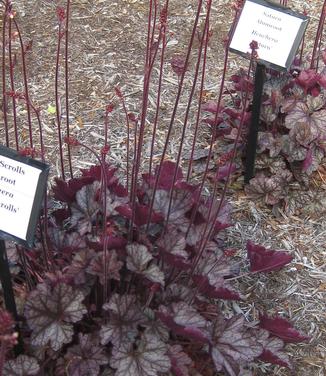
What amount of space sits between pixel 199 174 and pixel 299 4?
163 centimetres

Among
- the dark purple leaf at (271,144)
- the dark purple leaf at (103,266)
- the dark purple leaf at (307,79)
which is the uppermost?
the dark purple leaf at (307,79)

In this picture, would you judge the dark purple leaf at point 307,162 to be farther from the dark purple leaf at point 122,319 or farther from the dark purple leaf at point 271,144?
the dark purple leaf at point 122,319

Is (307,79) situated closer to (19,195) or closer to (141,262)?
(141,262)

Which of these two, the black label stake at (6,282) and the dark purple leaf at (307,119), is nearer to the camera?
the black label stake at (6,282)

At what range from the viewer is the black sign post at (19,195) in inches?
62.1

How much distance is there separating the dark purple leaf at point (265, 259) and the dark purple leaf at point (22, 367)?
0.88 m

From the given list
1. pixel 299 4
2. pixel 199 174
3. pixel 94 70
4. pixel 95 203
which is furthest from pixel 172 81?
pixel 95 203

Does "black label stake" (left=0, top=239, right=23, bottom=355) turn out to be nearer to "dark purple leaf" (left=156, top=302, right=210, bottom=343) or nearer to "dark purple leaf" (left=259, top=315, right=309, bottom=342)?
"dark purple leaf" (left=156, top=302, right=210, bottom=343)

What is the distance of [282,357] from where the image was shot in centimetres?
202

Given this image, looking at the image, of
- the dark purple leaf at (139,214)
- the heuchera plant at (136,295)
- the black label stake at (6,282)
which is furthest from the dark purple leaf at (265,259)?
the black label stake at (6,282)

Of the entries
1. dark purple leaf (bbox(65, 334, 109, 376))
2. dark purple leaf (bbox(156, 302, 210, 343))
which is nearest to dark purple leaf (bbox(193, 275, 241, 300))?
dark purple leaf (bbox(156, 302, 210, 343))

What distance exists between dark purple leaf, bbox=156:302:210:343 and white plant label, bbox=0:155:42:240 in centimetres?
48

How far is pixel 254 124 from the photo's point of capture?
2662 millimetres

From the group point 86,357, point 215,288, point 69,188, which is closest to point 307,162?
point 215,288
